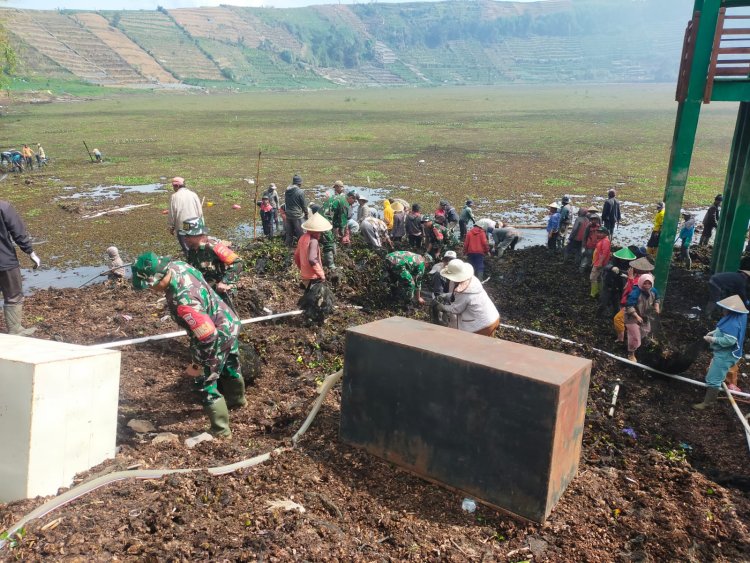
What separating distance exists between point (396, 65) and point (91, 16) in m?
86.1

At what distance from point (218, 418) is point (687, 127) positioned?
833 centimetres

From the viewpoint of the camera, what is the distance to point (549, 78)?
552ft

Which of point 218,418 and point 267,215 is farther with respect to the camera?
point 267,215

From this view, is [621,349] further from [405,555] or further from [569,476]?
[405,555]

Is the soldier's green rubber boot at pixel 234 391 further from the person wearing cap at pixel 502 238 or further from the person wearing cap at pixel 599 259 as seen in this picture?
the person wearing cap at pixel 502 238

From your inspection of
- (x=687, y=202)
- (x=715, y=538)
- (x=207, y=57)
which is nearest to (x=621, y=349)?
(x=715, y=538)

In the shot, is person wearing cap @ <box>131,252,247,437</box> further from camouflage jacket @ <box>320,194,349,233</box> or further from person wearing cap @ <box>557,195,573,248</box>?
person wearing cap @ <box>557,195,573,248</box>

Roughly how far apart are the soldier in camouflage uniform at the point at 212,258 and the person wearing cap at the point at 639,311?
5393 mm

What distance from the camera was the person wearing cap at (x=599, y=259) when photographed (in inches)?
399

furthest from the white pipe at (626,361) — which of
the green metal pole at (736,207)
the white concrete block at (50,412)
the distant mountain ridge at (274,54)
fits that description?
the distant mountain ridge at (274,54)

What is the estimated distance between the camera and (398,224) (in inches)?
551

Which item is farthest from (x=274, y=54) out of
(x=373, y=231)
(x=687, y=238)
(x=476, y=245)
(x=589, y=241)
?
(x=476, y=245)

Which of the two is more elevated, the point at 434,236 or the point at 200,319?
the point at 434,236

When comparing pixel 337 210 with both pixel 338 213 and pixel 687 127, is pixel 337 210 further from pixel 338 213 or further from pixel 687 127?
pixel 687 127
